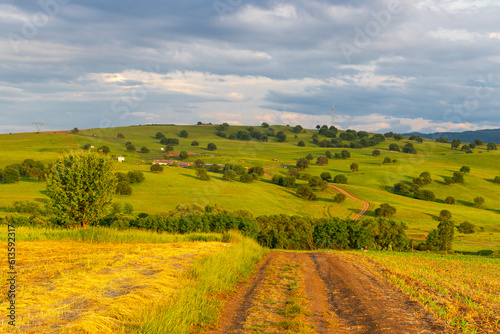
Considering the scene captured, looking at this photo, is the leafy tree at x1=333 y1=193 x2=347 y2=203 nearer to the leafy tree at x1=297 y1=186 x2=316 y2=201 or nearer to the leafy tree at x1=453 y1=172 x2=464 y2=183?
the leafy tree at x1=297 y1=186 x2=316 y2=201

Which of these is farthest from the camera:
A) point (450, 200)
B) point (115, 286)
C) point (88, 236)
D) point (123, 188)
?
point (450, 200)

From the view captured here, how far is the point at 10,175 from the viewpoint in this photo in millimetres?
106375

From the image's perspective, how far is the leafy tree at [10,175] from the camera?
4165 inches

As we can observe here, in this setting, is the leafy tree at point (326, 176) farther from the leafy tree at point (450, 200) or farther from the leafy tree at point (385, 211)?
the leafy tree at point (450, 200)

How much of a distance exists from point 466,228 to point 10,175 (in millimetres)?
143680

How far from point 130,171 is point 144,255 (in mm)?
110208

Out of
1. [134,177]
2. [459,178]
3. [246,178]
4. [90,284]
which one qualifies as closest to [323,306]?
[90,284]

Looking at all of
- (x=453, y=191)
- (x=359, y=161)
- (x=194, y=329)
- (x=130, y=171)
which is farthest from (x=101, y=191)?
(x=359, y=161)

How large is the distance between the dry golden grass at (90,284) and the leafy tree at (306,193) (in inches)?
4375

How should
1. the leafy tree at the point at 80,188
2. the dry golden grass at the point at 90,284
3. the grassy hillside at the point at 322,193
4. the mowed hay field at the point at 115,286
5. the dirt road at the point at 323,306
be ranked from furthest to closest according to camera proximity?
the grassy hillside at the point at 322,193, the leafy tree at the point at 80,188, the dirt road at the point at 323,306, the mowed hay field at the point at 115,286, the dry golden grass at the point at 90,284

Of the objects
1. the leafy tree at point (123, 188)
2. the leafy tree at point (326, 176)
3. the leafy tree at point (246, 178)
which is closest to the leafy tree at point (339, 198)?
the leafy tree at point (326, 176)

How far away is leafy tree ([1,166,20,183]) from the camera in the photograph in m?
106

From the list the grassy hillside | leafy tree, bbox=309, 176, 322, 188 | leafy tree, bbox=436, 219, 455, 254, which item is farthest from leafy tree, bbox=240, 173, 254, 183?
leafy tree, bbox=436, 219, 455, 254

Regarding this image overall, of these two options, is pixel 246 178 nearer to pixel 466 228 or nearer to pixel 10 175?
pixel 466 228
